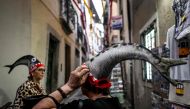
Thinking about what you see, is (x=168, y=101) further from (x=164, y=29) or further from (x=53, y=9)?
(x=53, y=9)

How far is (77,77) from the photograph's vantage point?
2.14 m

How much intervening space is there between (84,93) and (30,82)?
320 cm

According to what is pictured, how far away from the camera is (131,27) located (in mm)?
11859

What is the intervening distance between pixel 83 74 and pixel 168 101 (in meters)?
2.60

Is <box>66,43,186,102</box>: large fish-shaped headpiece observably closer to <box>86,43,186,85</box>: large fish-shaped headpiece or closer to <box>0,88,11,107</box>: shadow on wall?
<box>86,43,186,85</box>: large fish-shaped headpiece

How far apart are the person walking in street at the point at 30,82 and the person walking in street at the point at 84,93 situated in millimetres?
2627

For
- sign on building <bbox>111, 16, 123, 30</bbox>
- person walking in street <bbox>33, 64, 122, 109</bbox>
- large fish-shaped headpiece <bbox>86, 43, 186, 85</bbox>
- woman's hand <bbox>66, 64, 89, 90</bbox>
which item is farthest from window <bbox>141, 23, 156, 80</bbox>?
woman's hand <bbox>66, 64, 89, 90</bbox>

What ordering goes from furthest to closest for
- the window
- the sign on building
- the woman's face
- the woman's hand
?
the sign on building, the window, the woman's face, the woman's hand

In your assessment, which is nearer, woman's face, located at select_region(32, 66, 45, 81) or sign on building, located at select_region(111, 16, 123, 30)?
woman's face, located at select_region(32, 66, 45, 81)

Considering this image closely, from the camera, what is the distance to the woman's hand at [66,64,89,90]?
2.14 m

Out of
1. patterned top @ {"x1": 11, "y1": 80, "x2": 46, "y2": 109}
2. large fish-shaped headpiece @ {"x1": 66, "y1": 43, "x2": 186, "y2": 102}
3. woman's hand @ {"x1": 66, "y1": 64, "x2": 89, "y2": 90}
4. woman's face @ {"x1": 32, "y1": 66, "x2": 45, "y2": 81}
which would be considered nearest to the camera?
woman's hand @ {"x1": 66, "y1": 64, "x2": 89, "y2": 90}

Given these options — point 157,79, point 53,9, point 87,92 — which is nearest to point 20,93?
point 157,79

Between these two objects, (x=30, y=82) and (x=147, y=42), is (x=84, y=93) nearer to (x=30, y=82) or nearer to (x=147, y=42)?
(x=30, y=82)

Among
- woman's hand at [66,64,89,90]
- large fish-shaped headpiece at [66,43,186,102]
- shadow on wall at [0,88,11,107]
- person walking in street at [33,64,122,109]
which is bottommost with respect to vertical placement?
shadow on wall at [0,88,11,107]
